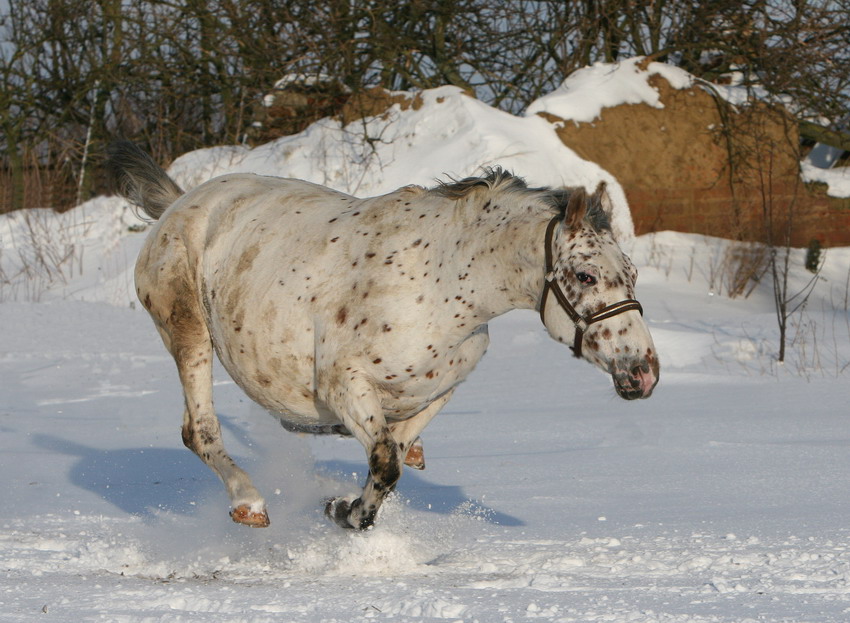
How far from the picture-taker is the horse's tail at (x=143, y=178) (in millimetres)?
5355

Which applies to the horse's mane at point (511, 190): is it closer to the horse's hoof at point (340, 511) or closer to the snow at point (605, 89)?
the horse's hoof at point (340, 511)

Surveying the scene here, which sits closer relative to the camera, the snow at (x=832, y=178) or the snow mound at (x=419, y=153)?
the snow mound at (x=419, y=153)

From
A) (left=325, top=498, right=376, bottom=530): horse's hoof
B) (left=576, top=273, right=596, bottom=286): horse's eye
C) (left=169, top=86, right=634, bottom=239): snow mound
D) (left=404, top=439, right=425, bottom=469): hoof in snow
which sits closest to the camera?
(left=576, top=273, right=596, bottom=286): horse's eye

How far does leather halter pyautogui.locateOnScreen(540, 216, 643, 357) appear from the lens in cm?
323

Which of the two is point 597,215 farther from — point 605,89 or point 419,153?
point 605,89

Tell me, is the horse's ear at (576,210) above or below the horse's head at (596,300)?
above

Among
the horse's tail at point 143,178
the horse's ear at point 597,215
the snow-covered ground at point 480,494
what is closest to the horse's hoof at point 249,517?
the snow-covered ground at point 480,494

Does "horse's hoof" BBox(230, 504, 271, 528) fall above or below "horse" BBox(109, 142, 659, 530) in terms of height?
below

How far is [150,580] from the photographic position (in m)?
3.64

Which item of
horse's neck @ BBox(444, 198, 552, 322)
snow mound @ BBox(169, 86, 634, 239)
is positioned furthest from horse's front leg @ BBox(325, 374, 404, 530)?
snow mound @ BBox(169, 86, 634, 239)

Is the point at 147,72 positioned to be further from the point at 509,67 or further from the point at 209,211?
the point at 209,211

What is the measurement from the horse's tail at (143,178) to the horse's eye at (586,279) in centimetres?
271

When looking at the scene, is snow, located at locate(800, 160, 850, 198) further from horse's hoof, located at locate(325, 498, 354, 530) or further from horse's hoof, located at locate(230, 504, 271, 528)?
horse's hoof, located at locate(230, 504, 271, 528)

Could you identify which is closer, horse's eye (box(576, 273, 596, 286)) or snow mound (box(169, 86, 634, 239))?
horse's eye (box(576, 273, 596, 286))
